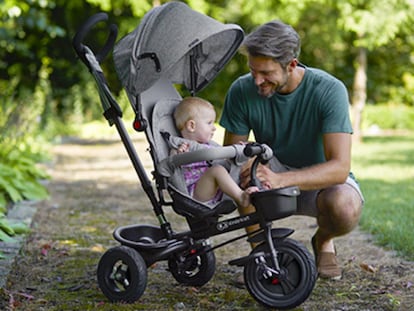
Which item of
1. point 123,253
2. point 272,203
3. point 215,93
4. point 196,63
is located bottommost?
point 215,93

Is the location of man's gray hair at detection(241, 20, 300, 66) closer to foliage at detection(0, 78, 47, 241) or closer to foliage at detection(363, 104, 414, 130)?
foliage at detection(0, 78, 47, 241)

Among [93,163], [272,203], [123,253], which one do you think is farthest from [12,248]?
[93,163]

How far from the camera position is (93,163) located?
10219 mm

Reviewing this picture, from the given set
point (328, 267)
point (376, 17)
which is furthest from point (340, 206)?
point (376, 17)

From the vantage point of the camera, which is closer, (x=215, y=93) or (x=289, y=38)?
(x=289, y=38)

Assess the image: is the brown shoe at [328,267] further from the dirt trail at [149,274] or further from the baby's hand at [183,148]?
the baby's hand at [183,148]

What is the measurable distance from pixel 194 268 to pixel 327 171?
0.83 meters

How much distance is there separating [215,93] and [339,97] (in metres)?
17.8

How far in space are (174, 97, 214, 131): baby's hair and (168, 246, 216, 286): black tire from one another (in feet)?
2.15

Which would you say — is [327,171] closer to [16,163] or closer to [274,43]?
[274,43]

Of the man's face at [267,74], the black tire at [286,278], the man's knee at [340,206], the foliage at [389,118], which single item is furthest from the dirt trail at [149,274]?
the foliage at [389,118]

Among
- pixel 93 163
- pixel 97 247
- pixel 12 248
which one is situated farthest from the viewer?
pixel 93 163

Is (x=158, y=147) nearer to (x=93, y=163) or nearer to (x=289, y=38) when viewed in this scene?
(x=289, y=38)

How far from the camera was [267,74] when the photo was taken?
343cm
